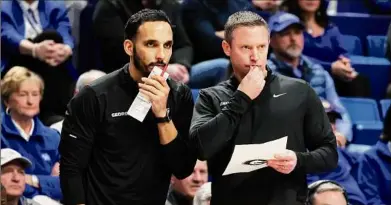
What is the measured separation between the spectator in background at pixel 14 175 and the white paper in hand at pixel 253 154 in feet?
5.43

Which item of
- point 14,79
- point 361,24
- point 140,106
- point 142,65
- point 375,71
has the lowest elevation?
point 375,71

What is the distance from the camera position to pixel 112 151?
3.38 m

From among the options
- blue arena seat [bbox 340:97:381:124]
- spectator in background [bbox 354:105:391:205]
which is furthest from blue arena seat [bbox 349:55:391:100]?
spectator in background [bbox 354:105:391:205]

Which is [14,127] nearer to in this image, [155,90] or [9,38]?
[9,38]

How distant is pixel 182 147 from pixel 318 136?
490mm

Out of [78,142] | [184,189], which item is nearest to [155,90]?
[78,142]

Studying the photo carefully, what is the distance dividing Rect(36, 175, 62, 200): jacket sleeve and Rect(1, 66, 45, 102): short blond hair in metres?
0.53

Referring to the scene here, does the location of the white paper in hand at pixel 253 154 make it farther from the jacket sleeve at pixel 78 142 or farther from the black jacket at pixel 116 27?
the black jacket at pixel 116 27

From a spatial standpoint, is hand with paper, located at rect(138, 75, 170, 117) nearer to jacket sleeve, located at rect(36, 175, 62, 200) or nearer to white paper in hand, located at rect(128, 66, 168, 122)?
white paper in hand, located at rect(128, 66, 168, 122)

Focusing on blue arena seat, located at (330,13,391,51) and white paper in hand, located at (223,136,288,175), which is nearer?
white paper in hand, located at (223,136,288,175)

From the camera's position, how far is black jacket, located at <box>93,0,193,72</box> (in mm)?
5684

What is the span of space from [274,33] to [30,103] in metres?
1.49

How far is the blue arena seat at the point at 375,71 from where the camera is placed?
6.44 meters

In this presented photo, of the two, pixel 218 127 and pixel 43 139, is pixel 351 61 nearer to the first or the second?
pixel 43 139
